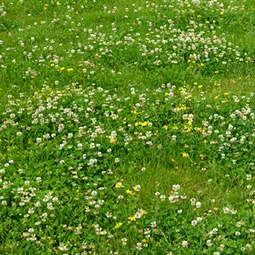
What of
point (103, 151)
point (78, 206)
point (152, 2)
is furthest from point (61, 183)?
point (152, 2)

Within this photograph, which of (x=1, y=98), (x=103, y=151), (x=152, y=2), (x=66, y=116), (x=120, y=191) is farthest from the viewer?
(x=152, y=2)

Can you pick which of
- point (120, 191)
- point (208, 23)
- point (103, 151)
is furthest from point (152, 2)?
point (120, 191)

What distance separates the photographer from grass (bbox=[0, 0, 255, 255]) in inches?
213

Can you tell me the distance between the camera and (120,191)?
6.04 metres

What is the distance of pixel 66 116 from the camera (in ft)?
23.9

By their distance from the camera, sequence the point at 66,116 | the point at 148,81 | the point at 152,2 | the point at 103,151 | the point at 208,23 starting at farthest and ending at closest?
1. the point at 152,2
2. the point at 208,23
3. the point at 148,81
4. the point at 66,116
5. the point at 103,151

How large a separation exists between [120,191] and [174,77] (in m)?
3.27

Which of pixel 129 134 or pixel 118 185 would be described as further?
pixel 129 134

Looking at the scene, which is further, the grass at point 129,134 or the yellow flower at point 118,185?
the yellow flower at point 118,185

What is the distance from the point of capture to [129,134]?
697cm

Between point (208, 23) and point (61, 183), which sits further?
point (208, 23)

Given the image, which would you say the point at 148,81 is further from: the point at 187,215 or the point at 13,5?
the point at 13,5

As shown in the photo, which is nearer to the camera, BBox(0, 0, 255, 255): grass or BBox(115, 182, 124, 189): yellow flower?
BBox(0, 0, 255, 255): grass

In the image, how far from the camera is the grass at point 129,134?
5.40m
